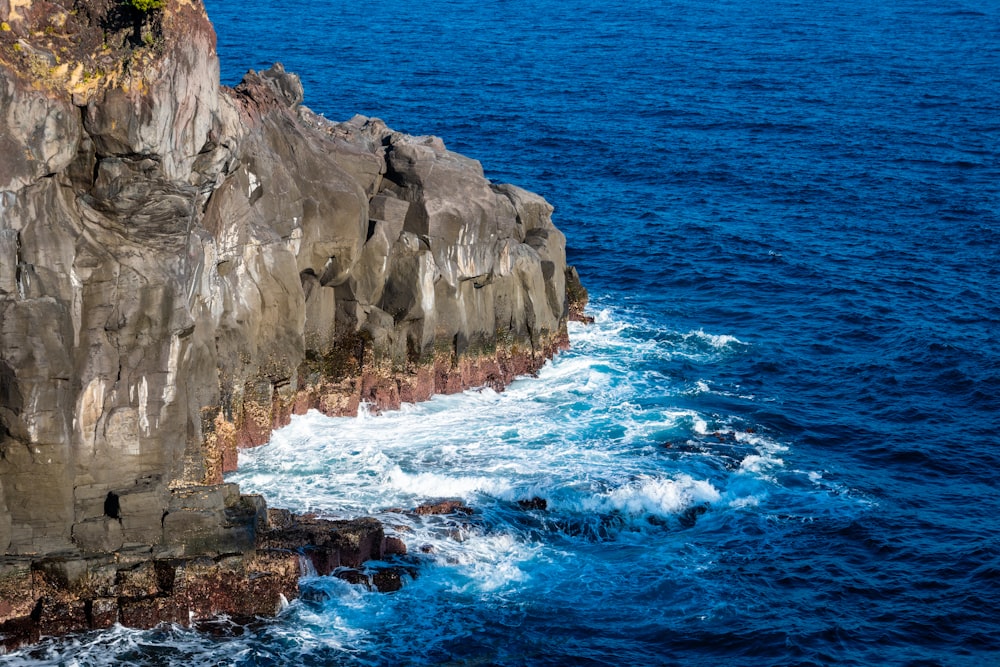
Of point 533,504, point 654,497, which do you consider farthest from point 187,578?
point 654,497

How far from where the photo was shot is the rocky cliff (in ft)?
145

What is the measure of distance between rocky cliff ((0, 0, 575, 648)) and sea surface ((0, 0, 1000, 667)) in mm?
3906

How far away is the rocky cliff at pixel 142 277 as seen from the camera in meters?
44.3

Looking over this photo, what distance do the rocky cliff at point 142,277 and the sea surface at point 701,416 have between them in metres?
3.91

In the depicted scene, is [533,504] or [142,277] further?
[533,504]

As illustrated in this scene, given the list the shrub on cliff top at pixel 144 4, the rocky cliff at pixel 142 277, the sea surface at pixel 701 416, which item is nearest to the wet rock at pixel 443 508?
the sea surface at pixel 701 416

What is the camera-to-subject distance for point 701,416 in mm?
65000

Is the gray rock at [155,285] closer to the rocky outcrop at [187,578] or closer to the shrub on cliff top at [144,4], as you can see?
the shrub on cliff top at [144,4]

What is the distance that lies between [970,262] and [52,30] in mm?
60743

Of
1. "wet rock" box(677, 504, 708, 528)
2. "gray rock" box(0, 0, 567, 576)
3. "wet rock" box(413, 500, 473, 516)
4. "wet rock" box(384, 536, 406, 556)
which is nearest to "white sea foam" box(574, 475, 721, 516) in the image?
"wet rock" box(677, 504, 708, 528)

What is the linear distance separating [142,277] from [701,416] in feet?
97.0

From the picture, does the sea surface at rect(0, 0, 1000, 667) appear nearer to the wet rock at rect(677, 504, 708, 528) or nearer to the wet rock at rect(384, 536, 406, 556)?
the wet rock at rect(677, 504, 708, 528)

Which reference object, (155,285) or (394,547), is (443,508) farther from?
(155,285)

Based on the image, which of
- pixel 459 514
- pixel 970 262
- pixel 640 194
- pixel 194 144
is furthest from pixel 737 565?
pixel 640 194
